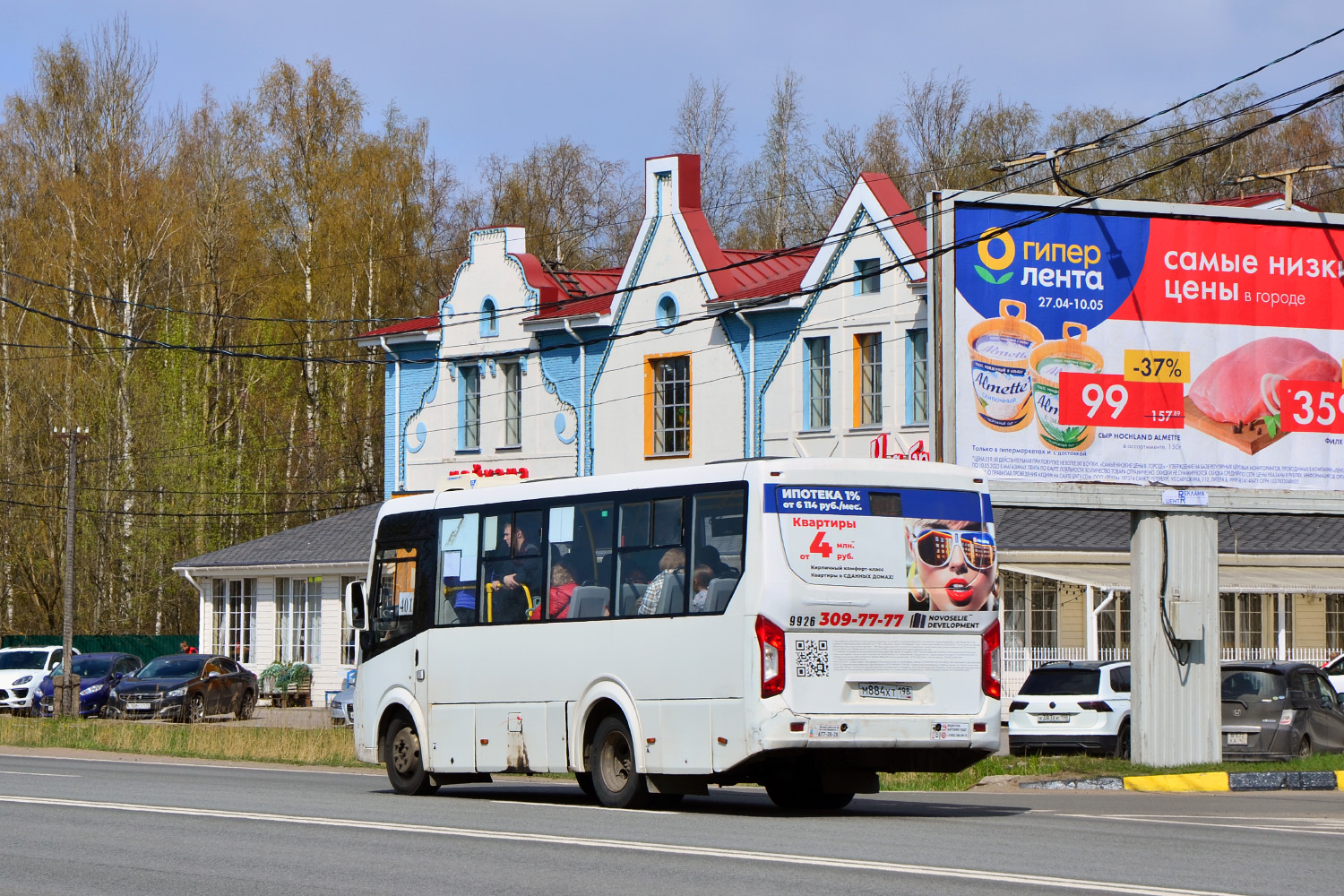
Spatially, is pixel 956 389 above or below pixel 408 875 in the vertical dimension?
above

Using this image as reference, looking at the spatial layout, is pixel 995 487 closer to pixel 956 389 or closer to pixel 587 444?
pixel 956 389

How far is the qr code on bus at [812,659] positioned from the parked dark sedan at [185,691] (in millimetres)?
26975

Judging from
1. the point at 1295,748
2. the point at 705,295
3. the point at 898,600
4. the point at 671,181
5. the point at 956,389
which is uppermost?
the point at 671,181

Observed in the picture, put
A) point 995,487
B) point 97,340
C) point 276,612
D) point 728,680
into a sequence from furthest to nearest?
point 97,340
point 276,612
point 995,487
point 728,680

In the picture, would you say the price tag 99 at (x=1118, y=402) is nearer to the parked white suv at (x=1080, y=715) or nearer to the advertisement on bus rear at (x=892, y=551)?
the parked white suv at (x=1080, y=715)

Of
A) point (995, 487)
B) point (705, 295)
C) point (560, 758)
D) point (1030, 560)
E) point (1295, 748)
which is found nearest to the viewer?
point (560, 758)

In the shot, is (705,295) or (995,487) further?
(705,295)

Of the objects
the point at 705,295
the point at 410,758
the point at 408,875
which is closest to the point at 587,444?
the point at 705,295

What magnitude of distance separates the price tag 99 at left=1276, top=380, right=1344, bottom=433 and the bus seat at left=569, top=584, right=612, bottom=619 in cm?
1018

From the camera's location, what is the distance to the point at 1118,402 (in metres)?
22.4

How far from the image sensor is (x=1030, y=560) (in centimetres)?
3372

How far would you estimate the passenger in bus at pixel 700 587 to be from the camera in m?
15.5

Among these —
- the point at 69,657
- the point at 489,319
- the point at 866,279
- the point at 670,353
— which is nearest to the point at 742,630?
the point at 866,279

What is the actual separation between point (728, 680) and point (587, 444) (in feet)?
87.2
